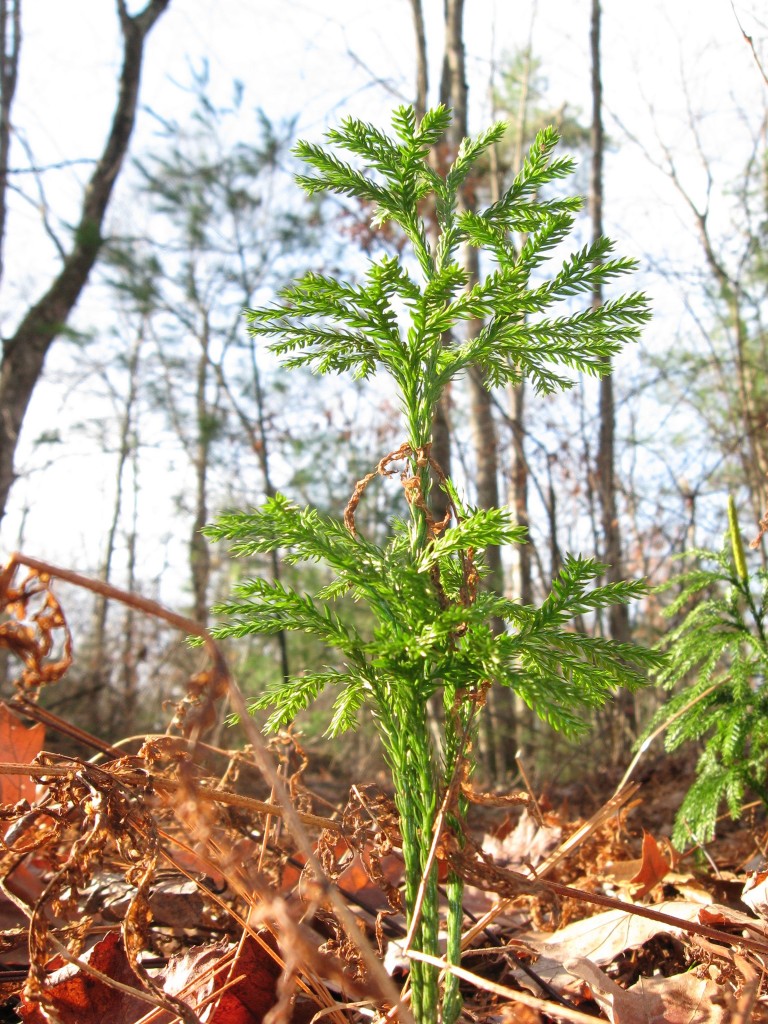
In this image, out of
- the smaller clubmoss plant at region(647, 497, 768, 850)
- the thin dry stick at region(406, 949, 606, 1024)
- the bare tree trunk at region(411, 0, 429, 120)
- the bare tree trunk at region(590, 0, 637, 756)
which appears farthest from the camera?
the bare tree trunk at region(411, 0, 429, 120)

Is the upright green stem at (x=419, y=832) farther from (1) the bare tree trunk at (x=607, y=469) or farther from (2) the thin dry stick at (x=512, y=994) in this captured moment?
(1) the bare tree trunk at (x=607, y=469)

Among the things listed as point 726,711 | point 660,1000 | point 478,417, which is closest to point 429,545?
point 660,1000

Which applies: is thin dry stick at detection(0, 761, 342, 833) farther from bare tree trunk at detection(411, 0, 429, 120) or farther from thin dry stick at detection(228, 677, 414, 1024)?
bare tree trunk at detection(411, 0, 429, 120)

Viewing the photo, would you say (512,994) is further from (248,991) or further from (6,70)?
(6,70)

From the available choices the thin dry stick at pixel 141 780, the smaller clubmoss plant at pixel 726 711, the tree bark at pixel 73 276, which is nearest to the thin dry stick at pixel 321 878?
the thin dry stick at pixel 141 780

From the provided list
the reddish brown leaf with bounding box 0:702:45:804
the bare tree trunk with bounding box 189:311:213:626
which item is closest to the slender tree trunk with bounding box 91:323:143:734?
the bare tree trunk with bounding box 189:311:213:626
